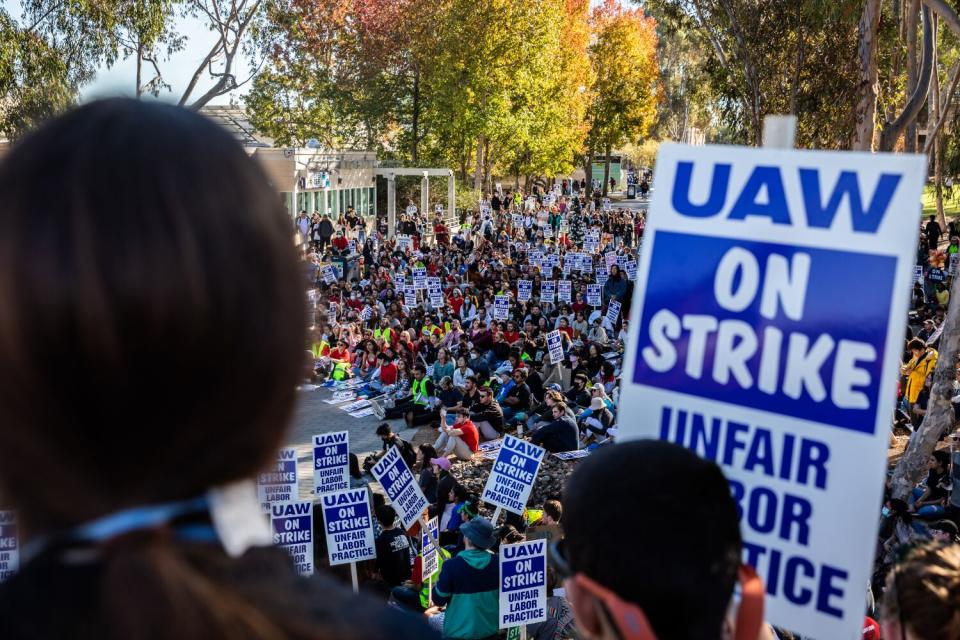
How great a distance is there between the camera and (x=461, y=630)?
264 inches

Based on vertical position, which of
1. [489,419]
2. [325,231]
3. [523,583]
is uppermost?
[325,231]

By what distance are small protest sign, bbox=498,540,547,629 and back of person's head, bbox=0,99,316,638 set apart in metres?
5.82

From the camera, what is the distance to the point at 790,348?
1.85 meters

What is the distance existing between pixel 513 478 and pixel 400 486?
99 cm

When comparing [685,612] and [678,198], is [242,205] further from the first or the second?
[678,198]

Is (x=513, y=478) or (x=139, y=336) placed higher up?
(x=139, y=336)

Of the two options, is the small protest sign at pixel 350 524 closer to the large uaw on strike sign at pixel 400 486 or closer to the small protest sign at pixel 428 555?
the small protest sign at pixel 428 555

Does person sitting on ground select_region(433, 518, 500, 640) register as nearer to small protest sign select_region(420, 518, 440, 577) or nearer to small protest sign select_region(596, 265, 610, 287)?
small protest sign select_region(420, 518, 440, 577)

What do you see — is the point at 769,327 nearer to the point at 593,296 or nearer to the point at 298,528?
the point at 298,528

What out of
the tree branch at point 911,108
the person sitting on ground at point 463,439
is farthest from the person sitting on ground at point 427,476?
the tree branch at point 911,108

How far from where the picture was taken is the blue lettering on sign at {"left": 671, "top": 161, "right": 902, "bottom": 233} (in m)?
1.82

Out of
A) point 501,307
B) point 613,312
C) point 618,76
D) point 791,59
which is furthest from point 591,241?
point 618,76

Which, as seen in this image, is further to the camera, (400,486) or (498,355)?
(498,355)

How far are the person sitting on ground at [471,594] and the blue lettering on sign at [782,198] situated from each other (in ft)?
16.8
